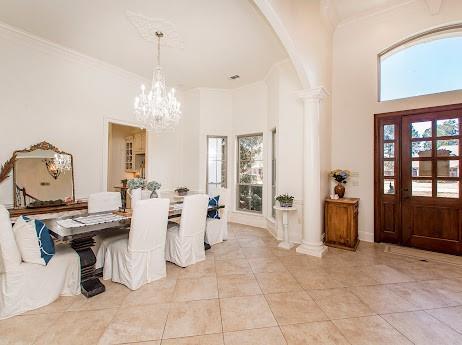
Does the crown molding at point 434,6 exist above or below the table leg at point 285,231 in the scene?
above

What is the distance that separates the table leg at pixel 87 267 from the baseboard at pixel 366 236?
13.9ft

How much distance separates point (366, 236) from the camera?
14.0 feet

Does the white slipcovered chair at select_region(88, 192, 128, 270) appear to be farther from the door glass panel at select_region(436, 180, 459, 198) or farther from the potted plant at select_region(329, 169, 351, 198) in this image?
the door glass panel at select_region(436, 180, 459, 198)

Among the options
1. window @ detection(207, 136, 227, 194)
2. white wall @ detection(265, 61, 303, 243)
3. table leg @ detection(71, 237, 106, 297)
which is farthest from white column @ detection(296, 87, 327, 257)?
table leg @ detection(71, 237, 106, 297)

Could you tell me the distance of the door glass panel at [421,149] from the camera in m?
3.73

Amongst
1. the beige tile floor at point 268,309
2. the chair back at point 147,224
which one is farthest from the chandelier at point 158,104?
the beige tile floor at point 268,309

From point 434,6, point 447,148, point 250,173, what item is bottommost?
point 250,173

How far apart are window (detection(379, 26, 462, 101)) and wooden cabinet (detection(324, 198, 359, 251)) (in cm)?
210

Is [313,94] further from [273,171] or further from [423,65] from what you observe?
[423,65]

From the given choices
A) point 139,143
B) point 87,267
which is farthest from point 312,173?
point 139,143

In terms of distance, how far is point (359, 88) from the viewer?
4.28 meters

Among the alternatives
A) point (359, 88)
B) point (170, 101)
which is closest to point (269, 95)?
point (359, 88)

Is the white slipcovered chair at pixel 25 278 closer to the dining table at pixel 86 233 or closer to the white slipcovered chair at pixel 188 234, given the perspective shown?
the dining table at pixel 86 233

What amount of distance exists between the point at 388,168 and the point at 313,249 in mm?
2026
